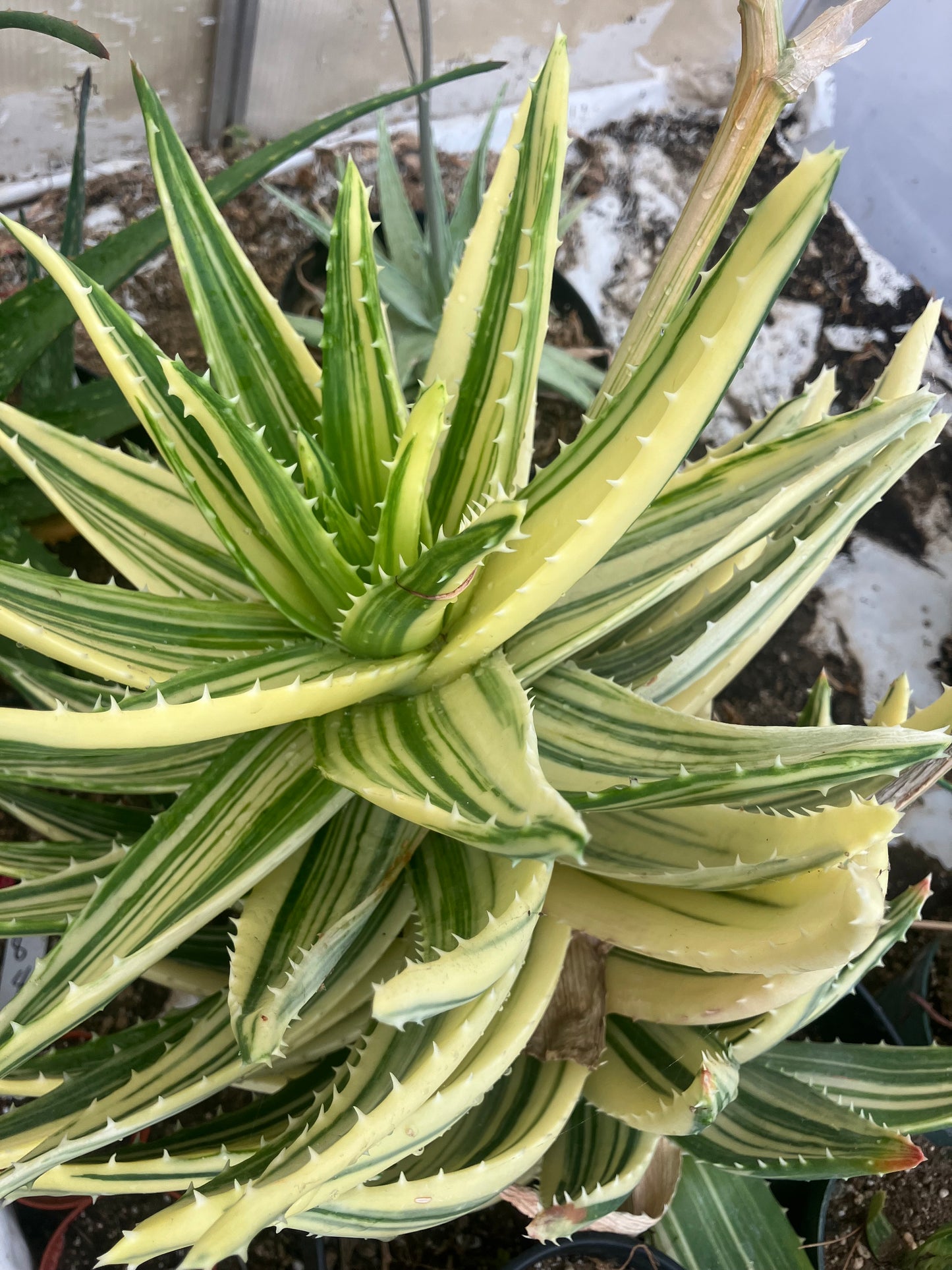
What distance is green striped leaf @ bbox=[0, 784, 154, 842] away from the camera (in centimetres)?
65

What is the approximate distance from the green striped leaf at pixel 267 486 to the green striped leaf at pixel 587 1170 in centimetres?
35

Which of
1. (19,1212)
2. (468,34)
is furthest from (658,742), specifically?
(468,34)

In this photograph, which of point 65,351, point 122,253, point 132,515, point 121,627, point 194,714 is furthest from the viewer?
point 65,351

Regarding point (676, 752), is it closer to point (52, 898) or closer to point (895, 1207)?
point (52, 898)

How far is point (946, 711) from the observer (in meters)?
0.56

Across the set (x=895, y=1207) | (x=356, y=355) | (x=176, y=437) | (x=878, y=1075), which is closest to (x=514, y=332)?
(x=356, y=355)

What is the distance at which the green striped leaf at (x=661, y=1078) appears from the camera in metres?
0.44

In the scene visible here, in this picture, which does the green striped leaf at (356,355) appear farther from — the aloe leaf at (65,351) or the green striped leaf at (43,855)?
the aloe leaf at (65,351)

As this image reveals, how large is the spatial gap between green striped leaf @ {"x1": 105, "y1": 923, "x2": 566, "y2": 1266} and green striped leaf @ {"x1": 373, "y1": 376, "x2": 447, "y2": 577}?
224 millimetres

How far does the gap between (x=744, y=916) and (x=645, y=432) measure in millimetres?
244

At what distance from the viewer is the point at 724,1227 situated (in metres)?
0.64

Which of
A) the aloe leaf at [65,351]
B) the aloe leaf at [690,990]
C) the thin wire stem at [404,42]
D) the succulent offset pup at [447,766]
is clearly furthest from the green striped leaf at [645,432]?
the thin wire stem at [404,42]

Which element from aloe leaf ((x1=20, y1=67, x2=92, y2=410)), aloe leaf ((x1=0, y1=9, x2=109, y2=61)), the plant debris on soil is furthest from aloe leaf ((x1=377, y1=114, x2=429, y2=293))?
the plant debris on soil

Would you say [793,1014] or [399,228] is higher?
[399,228]
